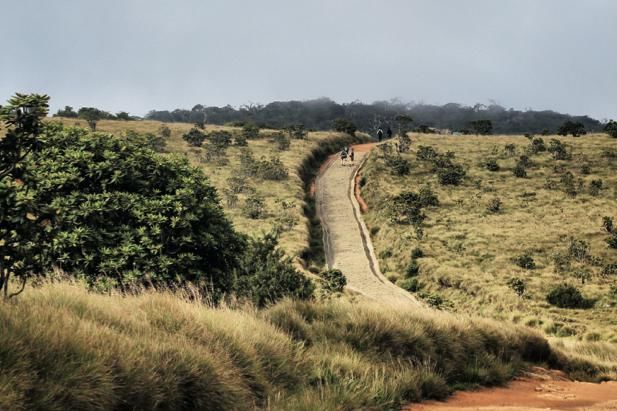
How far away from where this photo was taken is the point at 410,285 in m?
32.2

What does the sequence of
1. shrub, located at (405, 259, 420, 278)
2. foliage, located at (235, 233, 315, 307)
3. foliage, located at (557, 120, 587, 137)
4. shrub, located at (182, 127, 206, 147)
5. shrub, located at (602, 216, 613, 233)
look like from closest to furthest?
foliage, located at (235, 233, 315, 307), shrub, located at (405, 259, 420, 278), shrub, located at (602, 216, 613, 233), shrub, located at (182, 127, 206, 147), foliage, located at (557, 120, 587, 137)

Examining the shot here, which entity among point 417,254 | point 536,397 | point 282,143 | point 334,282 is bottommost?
point 334,282

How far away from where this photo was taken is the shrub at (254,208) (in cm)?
4328

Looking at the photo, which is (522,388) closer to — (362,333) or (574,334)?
(362,333)

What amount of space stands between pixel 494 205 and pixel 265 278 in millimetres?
31169

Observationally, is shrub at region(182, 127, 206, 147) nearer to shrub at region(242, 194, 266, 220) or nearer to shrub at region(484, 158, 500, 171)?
shrub at region(242, 194, 266, 220)

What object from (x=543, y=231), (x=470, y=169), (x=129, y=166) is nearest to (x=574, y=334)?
(x=543, y=231)

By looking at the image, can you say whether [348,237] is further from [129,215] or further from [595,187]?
[129,215]

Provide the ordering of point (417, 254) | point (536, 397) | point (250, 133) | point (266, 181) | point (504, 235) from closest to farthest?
point (536, 397) < point (417, 254) < point (504, 235) < point (266, 181) < point (250, 133)

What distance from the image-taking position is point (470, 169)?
185 ft

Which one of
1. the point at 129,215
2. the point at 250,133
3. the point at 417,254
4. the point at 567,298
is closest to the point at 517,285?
the point at 567,298

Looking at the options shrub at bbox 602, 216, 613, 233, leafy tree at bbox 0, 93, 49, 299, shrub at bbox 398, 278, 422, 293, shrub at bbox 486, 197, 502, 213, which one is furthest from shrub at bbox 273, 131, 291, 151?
leafy tree at bbox 0, 93, 49, 299

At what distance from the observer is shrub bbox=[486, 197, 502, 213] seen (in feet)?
142

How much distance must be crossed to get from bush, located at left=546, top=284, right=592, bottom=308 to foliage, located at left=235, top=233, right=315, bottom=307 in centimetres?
1442
